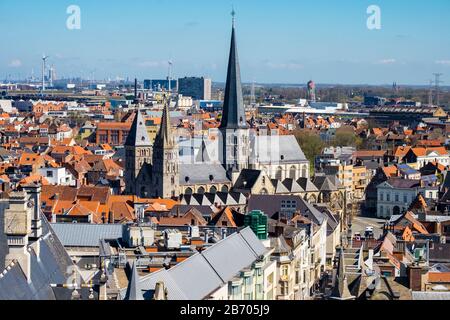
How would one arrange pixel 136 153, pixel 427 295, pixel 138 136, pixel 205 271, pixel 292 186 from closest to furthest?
pixel 205 271
pixel 427 295
pixel 136 153
pixel 292 186
pixel 138 136

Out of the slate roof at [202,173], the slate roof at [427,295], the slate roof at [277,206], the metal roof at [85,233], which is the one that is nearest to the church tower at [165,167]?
the slate roof at [202,173]

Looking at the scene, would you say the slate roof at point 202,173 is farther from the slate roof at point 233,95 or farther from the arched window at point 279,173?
the arched window at point 279,173

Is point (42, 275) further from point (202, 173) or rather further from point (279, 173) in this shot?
point (279, 173)

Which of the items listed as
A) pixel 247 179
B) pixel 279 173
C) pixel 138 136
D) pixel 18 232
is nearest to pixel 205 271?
pixel 18 232

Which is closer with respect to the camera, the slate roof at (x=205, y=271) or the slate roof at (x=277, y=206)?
the slate roof at (x=205, y=271)

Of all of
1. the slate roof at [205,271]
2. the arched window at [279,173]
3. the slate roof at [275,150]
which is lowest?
the arched window at [279,173]
